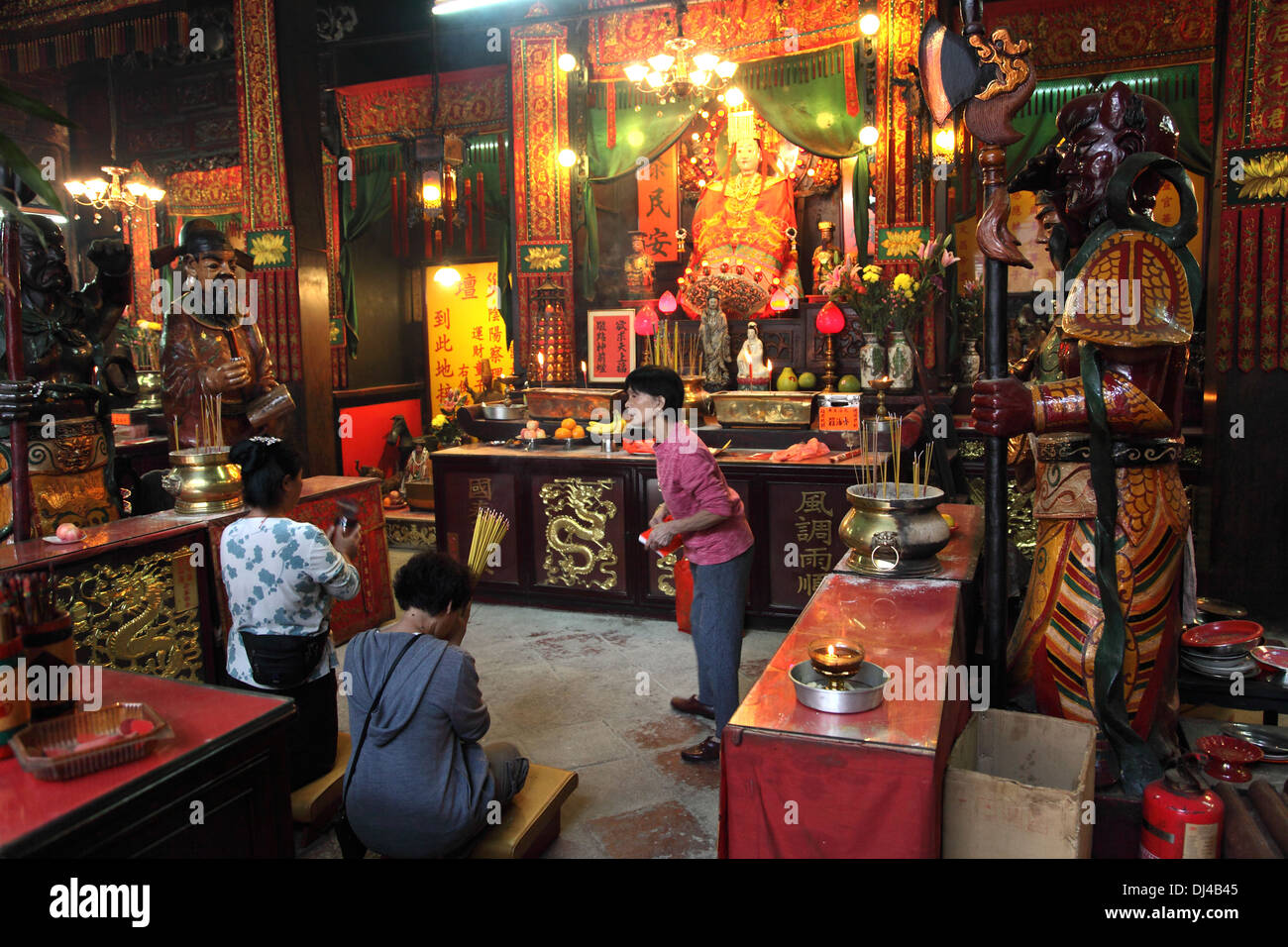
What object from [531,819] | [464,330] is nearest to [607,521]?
[531,819]

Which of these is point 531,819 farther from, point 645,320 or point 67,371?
point 645,320

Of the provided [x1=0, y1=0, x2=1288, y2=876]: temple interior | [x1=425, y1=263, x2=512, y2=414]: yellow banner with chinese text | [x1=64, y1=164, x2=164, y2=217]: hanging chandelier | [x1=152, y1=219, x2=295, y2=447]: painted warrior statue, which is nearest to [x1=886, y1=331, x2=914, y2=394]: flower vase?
[x1=0, y1=0, x2=1288, y2=876]: temple interior

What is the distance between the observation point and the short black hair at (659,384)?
10.6 ft

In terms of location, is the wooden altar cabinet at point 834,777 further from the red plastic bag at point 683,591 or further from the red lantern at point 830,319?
the red lantern at point 830,319

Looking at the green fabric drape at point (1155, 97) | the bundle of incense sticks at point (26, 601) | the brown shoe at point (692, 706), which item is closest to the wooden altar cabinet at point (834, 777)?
the bundle of incense sticks at point (26, 601)

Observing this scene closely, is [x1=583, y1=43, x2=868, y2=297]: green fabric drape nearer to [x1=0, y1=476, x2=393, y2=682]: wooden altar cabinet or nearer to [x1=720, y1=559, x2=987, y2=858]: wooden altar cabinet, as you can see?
[x1=0, y1=476, x2=393, y2=682]: wooden altar cabinet

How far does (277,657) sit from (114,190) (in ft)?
27.2

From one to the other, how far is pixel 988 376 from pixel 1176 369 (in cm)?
52

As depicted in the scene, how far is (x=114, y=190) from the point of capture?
8938mm

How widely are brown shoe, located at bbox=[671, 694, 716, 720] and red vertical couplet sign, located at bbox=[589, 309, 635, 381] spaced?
14.4ft

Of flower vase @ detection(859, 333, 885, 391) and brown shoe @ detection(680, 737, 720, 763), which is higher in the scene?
flower vase @ detection(859, 333, 885, 391)

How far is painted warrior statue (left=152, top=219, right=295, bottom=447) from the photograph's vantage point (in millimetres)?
4383

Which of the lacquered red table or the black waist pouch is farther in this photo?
the black waist pouch

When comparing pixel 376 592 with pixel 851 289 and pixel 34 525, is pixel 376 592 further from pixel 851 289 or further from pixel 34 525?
pixel 851 289
